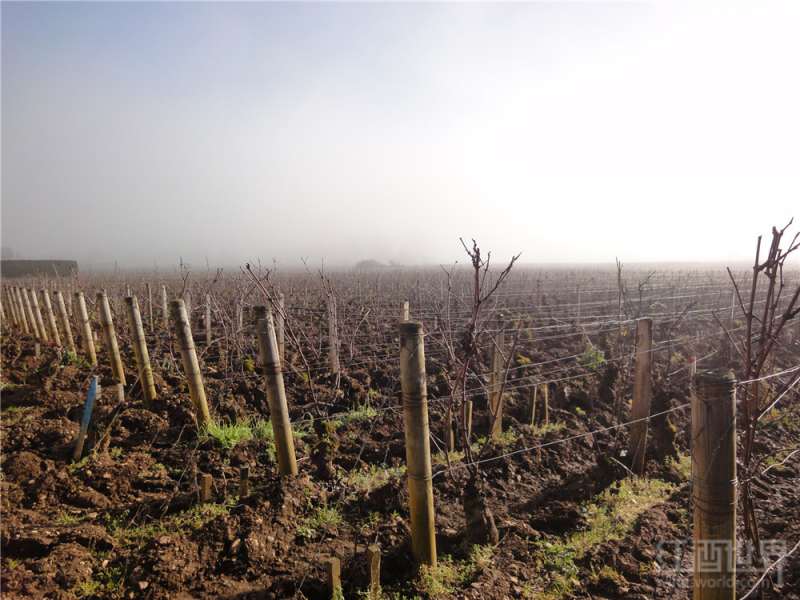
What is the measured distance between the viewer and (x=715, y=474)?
1.53m

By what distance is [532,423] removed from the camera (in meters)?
5.05

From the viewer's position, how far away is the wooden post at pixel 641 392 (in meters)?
4.02

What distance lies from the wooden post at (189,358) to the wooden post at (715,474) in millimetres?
3960

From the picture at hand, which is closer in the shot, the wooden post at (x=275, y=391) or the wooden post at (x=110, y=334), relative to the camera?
the wooden post at (x=275, y=391)

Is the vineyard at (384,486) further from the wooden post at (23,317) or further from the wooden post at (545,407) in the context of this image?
the wooden post at (23,317)

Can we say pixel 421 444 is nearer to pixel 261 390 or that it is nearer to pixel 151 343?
pixel 261 390

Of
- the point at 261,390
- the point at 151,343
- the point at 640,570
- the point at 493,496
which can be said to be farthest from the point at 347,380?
the point at 151,343

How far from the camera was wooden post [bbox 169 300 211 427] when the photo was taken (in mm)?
4145

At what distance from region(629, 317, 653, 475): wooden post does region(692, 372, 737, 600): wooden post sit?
8.61 feet

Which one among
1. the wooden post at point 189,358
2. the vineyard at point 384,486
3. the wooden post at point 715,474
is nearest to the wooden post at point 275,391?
the vineyard at point 384,486

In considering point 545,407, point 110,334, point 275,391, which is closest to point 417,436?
point 275,391

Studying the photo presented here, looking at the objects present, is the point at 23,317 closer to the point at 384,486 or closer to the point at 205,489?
the point at 205,489

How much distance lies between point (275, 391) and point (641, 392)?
10.8 feet

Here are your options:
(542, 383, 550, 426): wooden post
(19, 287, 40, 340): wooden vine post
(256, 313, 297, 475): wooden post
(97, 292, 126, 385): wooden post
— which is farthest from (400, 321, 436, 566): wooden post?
(19, 287, 40, 340): wooden vine post
